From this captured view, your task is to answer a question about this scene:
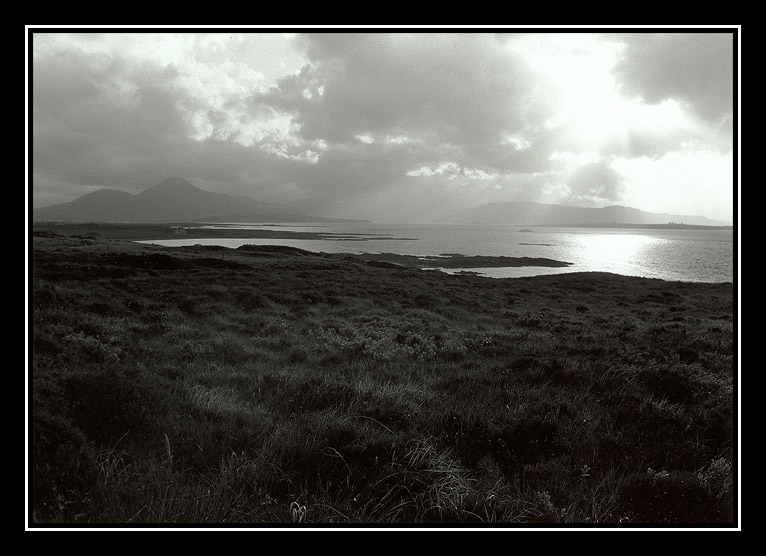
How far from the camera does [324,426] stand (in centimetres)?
417

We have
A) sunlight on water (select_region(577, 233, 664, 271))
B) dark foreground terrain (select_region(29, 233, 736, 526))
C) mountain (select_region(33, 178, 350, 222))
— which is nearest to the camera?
dark foreground terrain (select_region(29, 233, 736, 526))

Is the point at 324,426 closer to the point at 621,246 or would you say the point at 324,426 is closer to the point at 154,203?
the point at 154,203

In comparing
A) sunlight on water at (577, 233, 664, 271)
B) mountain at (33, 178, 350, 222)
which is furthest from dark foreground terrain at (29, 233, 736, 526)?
sunlight on water at (577, 233, 664, 271)

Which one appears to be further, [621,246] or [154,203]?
[621,246]

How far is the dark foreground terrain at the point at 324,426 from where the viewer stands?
Result: 3.22 meters

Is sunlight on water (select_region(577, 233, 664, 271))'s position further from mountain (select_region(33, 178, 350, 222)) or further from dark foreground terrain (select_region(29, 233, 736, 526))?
mountain (select_region(33, 178, 350, 222))

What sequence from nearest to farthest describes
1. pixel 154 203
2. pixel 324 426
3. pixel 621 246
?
pixel 324 426
pixel 154 203
pixel 621 246

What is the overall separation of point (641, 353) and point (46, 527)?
360 inches

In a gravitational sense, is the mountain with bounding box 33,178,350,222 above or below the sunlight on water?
below

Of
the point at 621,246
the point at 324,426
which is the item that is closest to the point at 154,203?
the point at 324,426

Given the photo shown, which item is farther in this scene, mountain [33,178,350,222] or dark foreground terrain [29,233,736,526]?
mountain [33,178,350,222]

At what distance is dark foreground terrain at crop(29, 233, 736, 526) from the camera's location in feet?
10.6

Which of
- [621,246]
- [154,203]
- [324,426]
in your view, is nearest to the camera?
[324,426]
